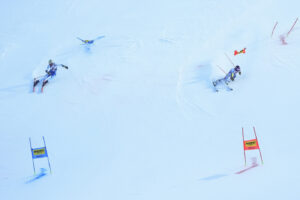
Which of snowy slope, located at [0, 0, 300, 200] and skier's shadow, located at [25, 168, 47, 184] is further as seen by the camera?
skier's shadow, located at [25, 168, 47, 184]

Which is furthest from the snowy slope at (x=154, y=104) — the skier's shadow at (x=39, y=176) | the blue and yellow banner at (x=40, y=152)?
the blue and yellow banner at (x=40, y=152)

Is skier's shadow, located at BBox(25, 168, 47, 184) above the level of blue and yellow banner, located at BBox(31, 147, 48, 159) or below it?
below

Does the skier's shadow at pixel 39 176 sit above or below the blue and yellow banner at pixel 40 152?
below

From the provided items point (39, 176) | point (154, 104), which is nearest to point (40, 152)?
point (39, 176)

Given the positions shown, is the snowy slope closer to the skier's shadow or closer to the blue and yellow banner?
the skier's shadow

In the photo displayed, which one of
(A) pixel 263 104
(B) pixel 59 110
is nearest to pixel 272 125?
(A) pixel 263 104

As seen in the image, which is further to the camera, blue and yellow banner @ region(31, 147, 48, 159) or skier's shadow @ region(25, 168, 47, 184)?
skier's shadow @ region(25, 168, 47, 184)

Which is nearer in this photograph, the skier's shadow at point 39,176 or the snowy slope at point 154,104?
the snowy slope at point 154,104

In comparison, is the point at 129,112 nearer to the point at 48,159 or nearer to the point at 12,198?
the point at 48,159

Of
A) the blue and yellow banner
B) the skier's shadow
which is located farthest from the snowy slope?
the blue and yellow banner

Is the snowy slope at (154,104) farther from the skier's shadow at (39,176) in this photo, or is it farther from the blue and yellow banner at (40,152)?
the blue and yellow banner at (40,152)
